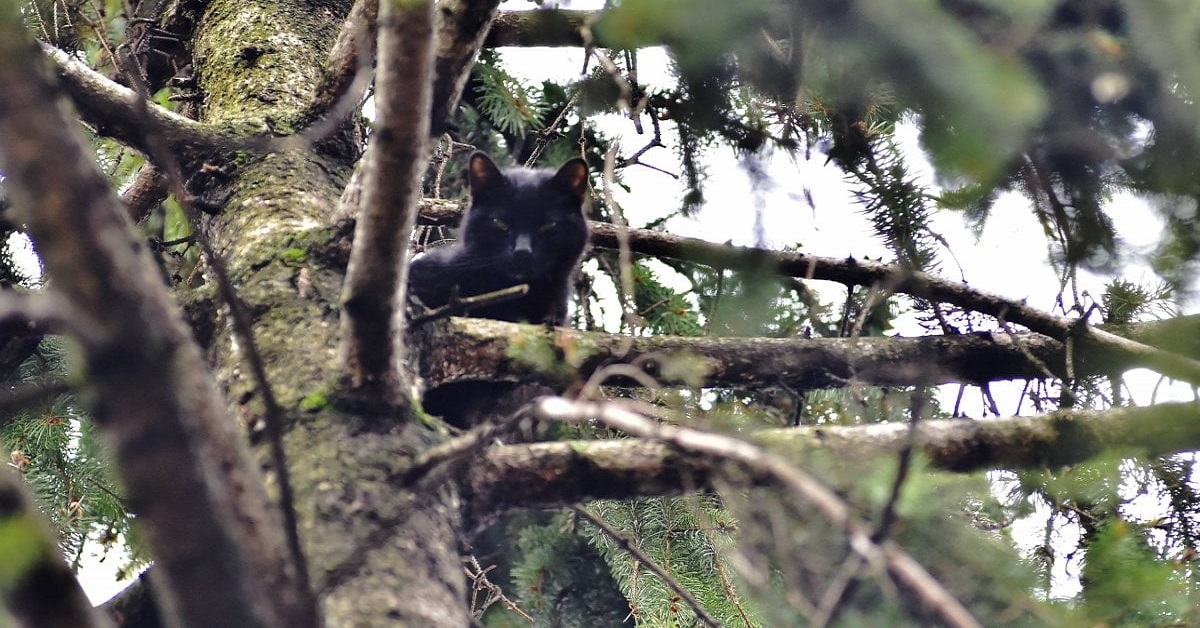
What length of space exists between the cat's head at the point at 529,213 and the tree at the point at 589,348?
0.26 meters

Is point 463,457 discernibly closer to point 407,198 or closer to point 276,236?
point 407,198

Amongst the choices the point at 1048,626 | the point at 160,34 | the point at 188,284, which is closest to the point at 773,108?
the point at 1048,626

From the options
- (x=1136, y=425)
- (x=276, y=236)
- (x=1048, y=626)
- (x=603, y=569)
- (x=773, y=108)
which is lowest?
(x=603, y=569)

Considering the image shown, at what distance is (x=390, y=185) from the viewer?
1.78 metres

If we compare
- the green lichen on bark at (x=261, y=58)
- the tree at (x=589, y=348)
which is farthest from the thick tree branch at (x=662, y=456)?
the green lichen on bark at (x=261, y=58)

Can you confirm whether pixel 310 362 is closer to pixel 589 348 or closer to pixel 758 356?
pixel 589 348

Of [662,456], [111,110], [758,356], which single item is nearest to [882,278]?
[758,356]

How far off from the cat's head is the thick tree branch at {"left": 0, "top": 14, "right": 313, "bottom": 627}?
9.04 ft

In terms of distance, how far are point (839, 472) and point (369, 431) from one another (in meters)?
0.96

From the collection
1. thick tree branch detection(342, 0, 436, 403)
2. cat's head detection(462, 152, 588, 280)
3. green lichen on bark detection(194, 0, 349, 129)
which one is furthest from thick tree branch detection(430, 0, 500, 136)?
cat's head detection(462, 152, 588, 280)

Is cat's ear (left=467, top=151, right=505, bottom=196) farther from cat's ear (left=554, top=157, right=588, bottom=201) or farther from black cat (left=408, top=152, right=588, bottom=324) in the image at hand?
cat's ear (left=554, top=157, right=588, bottom=201)

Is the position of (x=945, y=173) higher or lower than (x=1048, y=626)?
higher

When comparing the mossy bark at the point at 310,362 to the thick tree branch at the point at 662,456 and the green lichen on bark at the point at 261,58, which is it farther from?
the thick tree branch at the point at 662,456

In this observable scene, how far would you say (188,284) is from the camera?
134 inches
